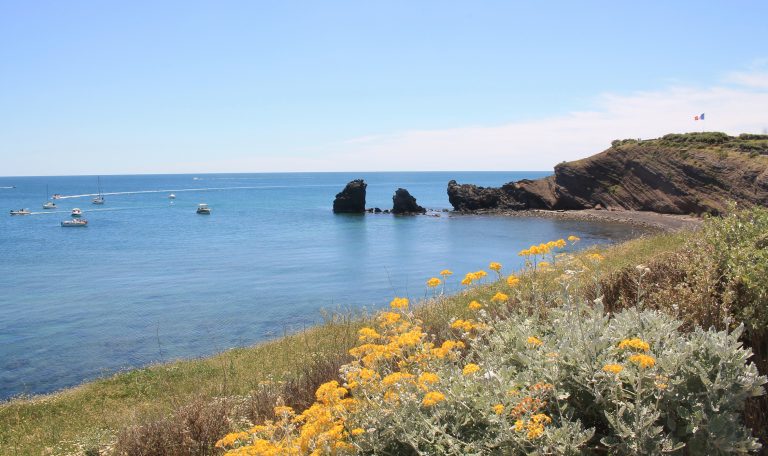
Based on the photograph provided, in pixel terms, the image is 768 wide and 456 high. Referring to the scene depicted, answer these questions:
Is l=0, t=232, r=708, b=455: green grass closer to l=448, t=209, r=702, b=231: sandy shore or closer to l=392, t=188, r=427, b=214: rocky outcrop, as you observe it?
l=448, t=209, r=702, b=231: sandy shore

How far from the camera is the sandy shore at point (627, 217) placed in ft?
166

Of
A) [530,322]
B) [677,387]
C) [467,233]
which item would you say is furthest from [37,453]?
[467,233]

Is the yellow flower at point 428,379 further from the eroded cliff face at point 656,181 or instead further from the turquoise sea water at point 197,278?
the eroded cliff face at point 656,181

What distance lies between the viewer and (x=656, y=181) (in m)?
59.4

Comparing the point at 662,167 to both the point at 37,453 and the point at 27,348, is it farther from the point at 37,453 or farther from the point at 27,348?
the point at 37,453

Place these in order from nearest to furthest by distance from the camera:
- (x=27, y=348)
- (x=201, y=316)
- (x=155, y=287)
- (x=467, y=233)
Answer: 1. (x=27, y=348)
2. (x=201, y=316)
3. (x=155, y=287)
4. (x=467, y=233)

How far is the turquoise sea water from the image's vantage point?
18047 millimetres

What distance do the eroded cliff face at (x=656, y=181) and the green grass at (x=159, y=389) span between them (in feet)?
148

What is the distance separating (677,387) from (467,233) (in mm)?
49459

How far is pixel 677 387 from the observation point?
3543 mm

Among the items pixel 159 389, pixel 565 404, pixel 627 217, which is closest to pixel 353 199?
pixel 627 217

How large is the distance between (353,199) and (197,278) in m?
52.8

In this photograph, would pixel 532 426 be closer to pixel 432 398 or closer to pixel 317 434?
pixel 432 398

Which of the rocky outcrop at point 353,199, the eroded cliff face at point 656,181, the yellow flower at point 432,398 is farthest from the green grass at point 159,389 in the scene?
the rocky outcrop at point 353,199
